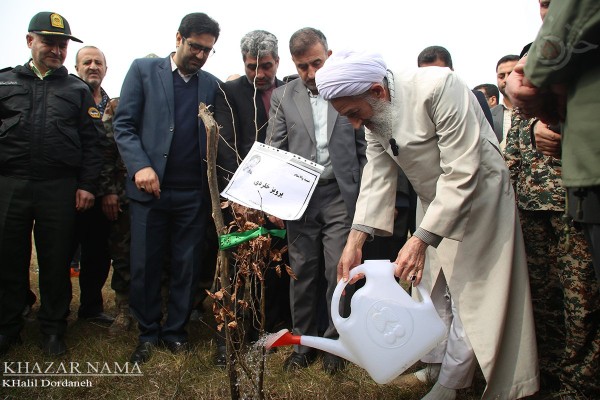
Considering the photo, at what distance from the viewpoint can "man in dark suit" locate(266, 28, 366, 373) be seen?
10.9 ft

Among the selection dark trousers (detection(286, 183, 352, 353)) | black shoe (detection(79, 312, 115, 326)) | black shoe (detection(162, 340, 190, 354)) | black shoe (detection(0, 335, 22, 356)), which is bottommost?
black shoe (detection(79, 312, 115, 326))

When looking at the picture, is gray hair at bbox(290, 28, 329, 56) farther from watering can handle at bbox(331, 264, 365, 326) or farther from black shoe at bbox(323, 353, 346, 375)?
black shoe at bbox(323, 353, 346, 375)

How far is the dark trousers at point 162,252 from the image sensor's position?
139 inches

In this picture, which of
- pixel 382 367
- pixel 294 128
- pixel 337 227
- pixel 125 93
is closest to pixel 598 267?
pixel 382 367

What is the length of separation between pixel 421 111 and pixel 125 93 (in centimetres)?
207

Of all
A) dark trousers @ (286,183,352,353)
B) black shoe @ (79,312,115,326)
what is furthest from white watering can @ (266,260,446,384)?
black shoe @ (79,312,115,326)

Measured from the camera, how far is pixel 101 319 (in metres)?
4.31

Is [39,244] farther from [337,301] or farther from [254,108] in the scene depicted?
[337,301]

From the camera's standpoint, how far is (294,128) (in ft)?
11.4

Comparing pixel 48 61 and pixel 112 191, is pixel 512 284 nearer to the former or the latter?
pixel 112 191

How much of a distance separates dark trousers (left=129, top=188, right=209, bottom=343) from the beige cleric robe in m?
1.46

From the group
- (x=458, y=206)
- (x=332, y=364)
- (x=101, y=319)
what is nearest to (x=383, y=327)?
(x=458, y=206)

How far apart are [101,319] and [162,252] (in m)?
1.11

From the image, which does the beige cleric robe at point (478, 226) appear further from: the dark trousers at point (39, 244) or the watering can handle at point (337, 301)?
the dark trousers at point (39, 244)
